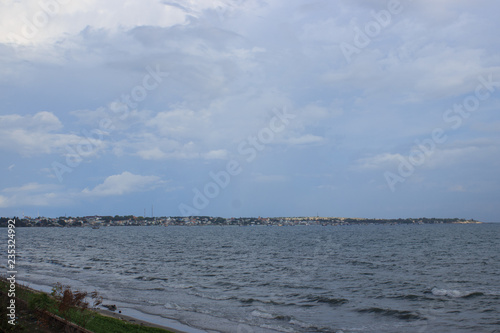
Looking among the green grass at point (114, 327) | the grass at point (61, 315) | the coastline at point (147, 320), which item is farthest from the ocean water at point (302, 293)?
the grass at point (61, 315)

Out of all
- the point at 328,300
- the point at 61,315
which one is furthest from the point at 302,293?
Result: the point at 61,315

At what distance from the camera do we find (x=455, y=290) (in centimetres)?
3038

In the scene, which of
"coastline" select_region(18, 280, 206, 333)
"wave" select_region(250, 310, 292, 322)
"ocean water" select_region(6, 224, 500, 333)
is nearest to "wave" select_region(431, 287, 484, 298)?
"ocean water" select_region(6, 224, 500, 333)

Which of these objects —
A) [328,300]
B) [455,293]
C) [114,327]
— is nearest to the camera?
[114,327]

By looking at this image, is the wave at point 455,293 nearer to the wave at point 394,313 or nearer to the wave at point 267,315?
the wave at point 394,313

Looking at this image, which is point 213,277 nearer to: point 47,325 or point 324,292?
point 324,292

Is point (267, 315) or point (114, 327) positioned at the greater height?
point (114, 327)

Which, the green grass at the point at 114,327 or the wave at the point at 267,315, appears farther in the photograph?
the wave at the point at 267,315

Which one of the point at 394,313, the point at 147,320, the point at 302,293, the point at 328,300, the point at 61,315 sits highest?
the point at 61,315

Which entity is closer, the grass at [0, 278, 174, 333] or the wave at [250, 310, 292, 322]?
the grass at [0, 278, 174, 333]

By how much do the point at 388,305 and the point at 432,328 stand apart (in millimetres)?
5346

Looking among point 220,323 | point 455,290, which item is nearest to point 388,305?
point 455,290

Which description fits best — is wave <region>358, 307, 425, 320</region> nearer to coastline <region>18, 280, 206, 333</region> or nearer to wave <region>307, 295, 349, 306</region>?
wave <region>307, 295, 349, 306</region>

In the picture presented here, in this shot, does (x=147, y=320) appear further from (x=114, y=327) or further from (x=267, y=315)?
(x=267, y=315)
